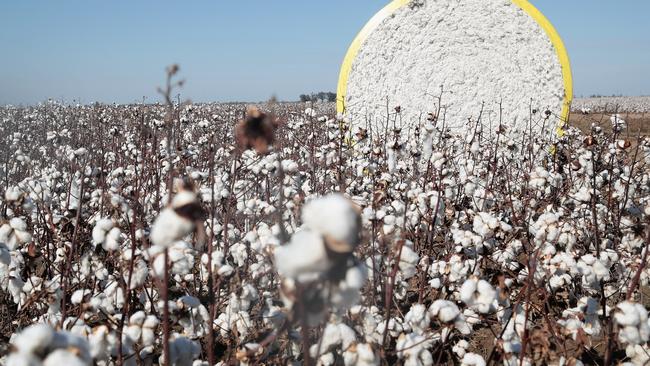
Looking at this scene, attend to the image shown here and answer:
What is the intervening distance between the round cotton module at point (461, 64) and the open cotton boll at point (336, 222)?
24.1 feet

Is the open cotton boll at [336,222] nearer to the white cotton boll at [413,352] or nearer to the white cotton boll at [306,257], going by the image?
the white cotton boll at [306,257]

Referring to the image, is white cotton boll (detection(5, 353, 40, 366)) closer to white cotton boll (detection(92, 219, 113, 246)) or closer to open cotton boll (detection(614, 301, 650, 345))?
white cotton boll (detection(92, 219, 113, 246))

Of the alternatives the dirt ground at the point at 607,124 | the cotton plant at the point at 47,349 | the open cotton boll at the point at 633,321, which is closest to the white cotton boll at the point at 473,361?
the open cotton boll at the point at 633,321

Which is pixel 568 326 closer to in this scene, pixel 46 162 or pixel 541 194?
pixel 541 194

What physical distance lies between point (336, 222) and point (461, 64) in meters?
8.01

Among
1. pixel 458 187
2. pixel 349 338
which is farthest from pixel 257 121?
pixel 458 187

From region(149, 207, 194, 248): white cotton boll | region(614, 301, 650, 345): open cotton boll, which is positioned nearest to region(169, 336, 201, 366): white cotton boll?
region(149, 207, 194, 248): white cotton boll

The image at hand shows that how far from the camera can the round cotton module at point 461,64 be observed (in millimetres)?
8039

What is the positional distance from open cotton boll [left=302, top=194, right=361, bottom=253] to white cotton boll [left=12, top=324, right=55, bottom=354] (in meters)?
0.66

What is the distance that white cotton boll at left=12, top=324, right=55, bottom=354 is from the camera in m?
1.08

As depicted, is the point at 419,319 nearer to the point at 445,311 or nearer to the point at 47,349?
the point at 445,311

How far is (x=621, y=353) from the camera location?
9.64 ft

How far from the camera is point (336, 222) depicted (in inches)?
34.2

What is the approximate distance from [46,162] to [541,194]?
8755 millimetres
